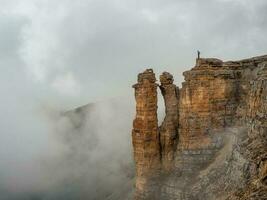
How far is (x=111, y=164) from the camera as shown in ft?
543

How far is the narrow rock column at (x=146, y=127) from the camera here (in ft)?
324

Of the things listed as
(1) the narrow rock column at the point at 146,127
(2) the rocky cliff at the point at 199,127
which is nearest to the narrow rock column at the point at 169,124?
(2) the rocky cliff at the point at 199,127

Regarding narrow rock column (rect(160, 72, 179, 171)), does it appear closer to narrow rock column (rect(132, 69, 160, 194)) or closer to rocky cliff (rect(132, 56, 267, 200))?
rocky cliff (rect(132, 56, 267, 200))

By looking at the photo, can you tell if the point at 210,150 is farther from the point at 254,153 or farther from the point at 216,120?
the point at 254,153

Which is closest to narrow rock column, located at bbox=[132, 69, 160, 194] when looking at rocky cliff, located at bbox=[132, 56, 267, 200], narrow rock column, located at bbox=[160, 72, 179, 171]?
rocky cliff, located at bbox=[132, 56, 267, 200]

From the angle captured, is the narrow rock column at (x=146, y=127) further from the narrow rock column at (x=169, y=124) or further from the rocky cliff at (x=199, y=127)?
the narrow rock column at (x=169, y=124)

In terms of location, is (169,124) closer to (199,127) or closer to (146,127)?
(146,127)

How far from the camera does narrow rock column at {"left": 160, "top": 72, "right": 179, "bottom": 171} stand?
9844cm

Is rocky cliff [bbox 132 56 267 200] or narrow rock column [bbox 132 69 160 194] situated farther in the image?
narrow rock column [bbox 132 69 160 194]

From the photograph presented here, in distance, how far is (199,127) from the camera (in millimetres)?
94125

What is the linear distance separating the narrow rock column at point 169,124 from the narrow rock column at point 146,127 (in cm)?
117

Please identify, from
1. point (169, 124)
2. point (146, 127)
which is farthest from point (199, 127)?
point (146, 127)

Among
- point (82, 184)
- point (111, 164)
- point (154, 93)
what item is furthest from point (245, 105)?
point (82, 184)

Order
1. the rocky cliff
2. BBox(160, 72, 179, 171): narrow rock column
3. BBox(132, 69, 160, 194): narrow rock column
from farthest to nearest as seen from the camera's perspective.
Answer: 1. BBox(132, 69, 160, 194): narrow rock column
2. BBox(160, 72, 179, 171): narrow rock column
3. the rocky cliff
